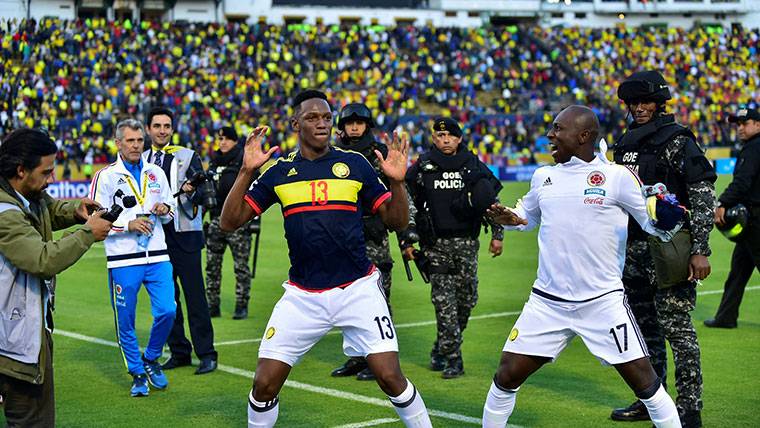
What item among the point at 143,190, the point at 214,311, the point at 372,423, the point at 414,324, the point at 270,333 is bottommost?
the point at 214,311

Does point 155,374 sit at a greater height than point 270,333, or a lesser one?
lesser

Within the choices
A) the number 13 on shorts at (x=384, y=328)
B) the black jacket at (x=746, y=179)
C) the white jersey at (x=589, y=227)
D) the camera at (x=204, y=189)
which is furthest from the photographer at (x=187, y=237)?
the black jacket at (x=746, y=179)

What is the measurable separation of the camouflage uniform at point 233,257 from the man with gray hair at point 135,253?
4025mm

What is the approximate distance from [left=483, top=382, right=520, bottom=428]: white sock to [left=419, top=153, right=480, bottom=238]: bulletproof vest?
3.34 metres

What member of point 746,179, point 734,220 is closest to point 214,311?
point 746,179

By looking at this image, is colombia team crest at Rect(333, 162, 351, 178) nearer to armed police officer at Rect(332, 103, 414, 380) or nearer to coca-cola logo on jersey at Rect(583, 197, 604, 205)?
coca-cola logo on jersey at Rect(583, 197, 604, 205)

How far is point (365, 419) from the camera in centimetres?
812

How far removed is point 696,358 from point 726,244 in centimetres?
1458

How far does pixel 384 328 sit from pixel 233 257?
735 cm

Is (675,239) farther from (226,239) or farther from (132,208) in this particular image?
(226,239)

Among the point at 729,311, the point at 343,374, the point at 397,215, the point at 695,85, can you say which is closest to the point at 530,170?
the point at 695,85

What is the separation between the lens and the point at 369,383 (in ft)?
31.3

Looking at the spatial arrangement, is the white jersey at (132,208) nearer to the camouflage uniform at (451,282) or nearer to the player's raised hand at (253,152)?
the camouflage uniform at (451,282)

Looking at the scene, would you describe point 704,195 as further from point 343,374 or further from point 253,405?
point 343,374
